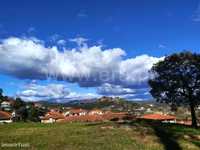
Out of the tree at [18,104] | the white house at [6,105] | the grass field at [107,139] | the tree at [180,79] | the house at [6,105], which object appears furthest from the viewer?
the house at [6,105]

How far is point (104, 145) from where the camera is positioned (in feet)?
99.8

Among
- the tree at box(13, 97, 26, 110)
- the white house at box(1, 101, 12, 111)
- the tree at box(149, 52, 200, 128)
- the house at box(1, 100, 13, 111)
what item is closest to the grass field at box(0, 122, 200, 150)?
the tree at box(149, 52, 200, 128)

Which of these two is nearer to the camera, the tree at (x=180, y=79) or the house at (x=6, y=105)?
the tree at (x=180, y=79)

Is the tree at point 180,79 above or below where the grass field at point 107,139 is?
above

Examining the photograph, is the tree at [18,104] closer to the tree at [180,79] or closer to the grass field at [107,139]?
the tree at [180,79]

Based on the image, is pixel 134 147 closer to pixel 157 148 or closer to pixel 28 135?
pixel 157 148

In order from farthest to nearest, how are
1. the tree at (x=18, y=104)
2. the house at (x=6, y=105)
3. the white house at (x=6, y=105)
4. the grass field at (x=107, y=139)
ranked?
the house at (x=6, y=105), the white house at (x=6, y=105), the tree at (x=18, y=104), the grass field at (x=107, y=139)

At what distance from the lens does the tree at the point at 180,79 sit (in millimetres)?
68000

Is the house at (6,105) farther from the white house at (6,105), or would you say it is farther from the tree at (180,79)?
the tree at (180,79)

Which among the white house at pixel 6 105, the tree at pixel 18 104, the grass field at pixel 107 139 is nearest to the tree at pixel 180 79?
the grass field at pixel 107 139

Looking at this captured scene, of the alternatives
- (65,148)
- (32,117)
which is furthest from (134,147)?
(32,117)

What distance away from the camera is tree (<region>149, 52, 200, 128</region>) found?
→ 223ft

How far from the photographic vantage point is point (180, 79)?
68.0 meters

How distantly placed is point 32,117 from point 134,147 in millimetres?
93865
